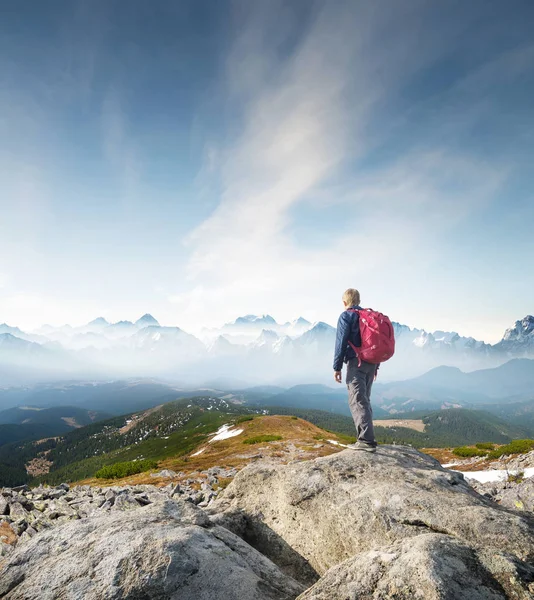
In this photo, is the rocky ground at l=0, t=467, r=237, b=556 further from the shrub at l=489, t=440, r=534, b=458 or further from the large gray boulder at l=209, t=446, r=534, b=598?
the shrub at l=489, t=440, r=534, b=458

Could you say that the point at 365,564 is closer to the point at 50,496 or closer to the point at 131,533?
the point at 131,533

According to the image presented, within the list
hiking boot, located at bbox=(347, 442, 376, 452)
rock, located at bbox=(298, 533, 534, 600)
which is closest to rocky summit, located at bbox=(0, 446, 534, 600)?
rock, located at bbox=(298, 533, 534, 600)

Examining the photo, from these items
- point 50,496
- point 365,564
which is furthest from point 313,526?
point 50,496

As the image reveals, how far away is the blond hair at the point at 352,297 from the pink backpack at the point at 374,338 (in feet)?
3.15

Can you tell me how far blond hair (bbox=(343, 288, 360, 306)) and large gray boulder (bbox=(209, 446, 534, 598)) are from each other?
5.61 m

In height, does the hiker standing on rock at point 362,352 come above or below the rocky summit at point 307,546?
above

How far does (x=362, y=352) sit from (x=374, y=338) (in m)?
0.68

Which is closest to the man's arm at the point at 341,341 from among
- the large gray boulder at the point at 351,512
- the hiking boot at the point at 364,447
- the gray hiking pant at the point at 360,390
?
the gray hiking pant at the point at 360,390

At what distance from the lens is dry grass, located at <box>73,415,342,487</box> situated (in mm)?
32125

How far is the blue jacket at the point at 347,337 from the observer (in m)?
11.1

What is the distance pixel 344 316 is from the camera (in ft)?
37.4

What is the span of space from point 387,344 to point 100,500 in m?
15.4

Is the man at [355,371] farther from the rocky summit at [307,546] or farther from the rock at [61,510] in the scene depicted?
the rock at [61,510]

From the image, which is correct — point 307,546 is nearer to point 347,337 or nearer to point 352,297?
point 347,337
